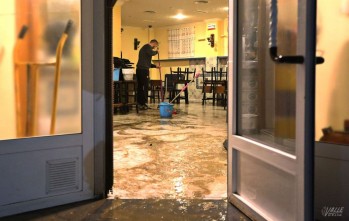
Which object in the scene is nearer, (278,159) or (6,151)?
(278,159)

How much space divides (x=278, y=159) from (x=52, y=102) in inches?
58.0

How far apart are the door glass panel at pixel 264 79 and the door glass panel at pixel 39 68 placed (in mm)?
1099

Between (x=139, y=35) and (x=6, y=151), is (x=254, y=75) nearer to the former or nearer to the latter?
(x=6, y=151)

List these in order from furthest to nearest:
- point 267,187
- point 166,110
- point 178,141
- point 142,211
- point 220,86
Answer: point 220,86, point 166,110, point 178,141, point 142,211, point 267,187

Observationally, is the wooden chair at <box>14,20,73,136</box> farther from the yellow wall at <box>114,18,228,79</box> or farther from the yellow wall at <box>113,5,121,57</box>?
the yellow wall at <box>114,18,228,79</box>

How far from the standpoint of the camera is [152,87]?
12.7 m

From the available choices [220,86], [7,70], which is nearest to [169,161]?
[7,70]

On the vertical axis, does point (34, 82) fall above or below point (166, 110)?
above

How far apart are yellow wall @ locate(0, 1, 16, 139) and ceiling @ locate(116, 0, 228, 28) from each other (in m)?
8.11

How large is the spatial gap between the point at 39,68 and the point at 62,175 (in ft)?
2.33

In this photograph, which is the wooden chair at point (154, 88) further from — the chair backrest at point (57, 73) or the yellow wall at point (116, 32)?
the chair backrest at point (57, 73)

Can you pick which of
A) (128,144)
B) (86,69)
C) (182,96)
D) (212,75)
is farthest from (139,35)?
(86,69)

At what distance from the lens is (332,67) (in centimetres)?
194

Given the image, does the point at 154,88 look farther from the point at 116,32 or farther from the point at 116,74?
the point at 116,74
